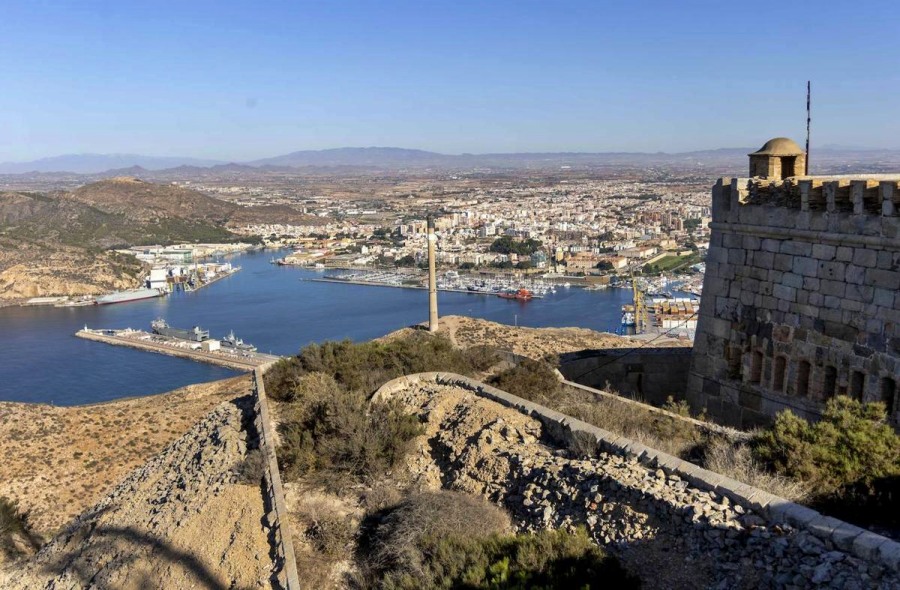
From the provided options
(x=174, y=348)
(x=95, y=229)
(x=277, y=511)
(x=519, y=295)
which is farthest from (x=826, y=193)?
(x=95, y=229)

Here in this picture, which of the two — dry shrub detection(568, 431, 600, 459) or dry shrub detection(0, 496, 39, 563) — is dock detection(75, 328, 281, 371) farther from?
dry shrub detection(568, 431, 600, 459)

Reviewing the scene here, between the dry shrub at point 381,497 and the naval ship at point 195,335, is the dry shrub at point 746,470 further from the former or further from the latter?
the naval ship at point 195,335

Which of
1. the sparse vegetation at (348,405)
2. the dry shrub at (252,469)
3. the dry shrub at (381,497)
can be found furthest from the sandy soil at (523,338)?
the dry shrub at (381,497)

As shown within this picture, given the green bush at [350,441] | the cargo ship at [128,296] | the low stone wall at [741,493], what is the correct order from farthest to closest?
the cargo ship at [128,296] < the green bush at [350,441] < the low stone wall at [741,493]

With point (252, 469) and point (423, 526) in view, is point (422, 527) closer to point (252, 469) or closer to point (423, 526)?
point (423, 526)

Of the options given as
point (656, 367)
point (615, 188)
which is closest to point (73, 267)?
point (656, 367)

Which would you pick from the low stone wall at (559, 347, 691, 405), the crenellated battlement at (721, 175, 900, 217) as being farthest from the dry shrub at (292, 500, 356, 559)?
the crenellated battlement at (721, 175, 900, 217)
